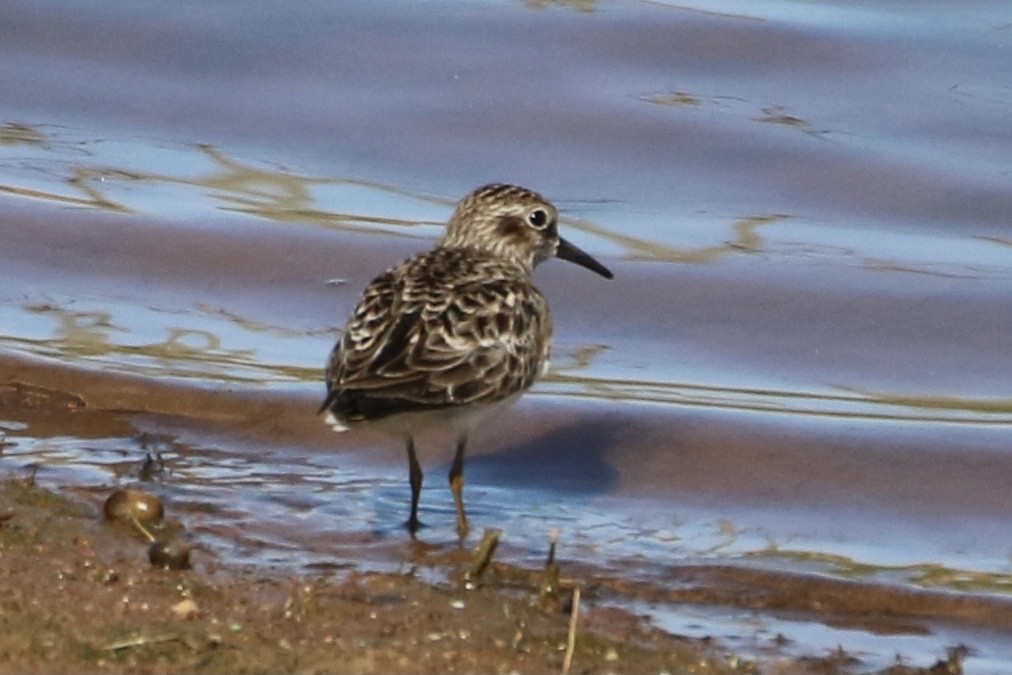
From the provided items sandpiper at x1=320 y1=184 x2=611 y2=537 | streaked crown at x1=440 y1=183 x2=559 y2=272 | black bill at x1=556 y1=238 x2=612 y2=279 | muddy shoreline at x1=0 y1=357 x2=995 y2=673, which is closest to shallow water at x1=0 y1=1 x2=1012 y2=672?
muddy shoreline at x1=0 y1=357 x2=995 y2=673

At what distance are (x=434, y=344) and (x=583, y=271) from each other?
3.31m

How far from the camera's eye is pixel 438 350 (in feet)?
21.1

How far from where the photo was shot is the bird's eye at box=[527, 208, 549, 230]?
771 centimetres

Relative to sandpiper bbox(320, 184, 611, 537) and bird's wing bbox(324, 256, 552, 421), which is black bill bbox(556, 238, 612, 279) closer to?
sandpiper bbox(320, 184, 611, 537)

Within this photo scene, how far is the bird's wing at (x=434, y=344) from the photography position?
20.7 ft

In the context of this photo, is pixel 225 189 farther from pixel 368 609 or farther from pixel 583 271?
pixel 368 609

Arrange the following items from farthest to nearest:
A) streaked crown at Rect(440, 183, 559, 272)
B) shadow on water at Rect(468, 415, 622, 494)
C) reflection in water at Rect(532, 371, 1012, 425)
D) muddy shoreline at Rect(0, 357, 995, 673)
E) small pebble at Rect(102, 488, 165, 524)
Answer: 1. reflection in water at Rect(532, 371, 1012, 425)
2. streaked crown at Rect(440, 183, 559, 272)
3. shadow on water at Rect(468, 415, 622, 494)
4. small pebble at Rect(102, 488, 165, 524)
5. muddy shoreline at Rect(0, 357, 995, 673)

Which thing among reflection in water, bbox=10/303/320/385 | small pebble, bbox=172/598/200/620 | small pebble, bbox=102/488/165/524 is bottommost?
small pebble, bbox=172/598/200/620

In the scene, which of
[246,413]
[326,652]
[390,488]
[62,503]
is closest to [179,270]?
[246,413]

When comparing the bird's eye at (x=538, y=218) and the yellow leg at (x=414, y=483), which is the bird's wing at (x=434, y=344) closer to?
the yellow leg at (x=414, y=483)

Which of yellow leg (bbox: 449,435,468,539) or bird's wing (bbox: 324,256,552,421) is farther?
yellow leg (bbox: 449,435,468,539)

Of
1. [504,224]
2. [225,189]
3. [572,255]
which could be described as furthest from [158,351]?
[225,189]

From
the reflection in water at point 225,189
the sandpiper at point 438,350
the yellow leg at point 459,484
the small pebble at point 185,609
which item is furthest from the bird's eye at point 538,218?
the small pebble at point 185,609

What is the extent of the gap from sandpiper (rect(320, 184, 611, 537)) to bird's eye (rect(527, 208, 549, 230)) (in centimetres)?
39
